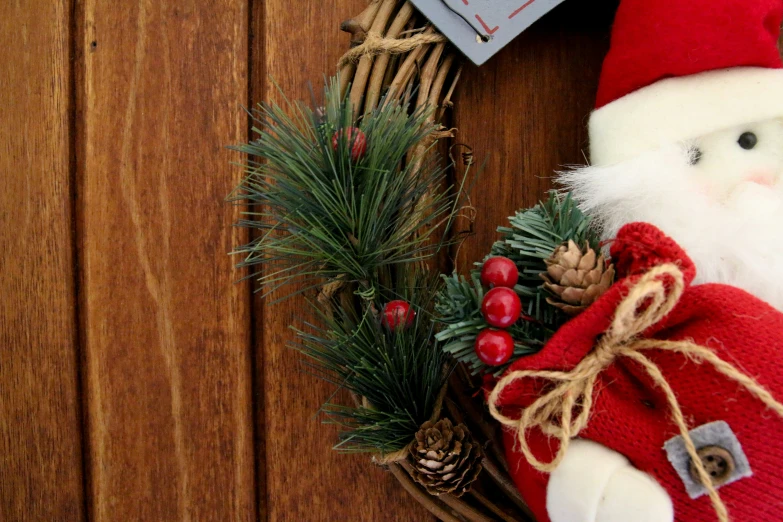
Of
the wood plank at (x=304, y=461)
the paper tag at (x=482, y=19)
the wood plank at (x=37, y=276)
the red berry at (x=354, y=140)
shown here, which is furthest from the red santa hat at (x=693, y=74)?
the wood plank at (x=37, y=276)

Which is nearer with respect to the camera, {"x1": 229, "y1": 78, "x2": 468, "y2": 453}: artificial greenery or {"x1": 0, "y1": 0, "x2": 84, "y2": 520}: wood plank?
{"x1": 229, "y1": 78, "x2": 468, "y2": 453}: artificial greenery

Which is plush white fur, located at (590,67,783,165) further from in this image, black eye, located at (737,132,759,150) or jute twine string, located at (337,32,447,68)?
jute twine string, located at (337,32,447,68)

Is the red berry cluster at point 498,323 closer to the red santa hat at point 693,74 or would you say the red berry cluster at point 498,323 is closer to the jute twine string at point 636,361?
the jute twine string at point 636,361

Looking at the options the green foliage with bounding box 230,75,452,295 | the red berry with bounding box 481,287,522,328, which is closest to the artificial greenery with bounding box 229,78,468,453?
the green foliage with bounding box 230,75,452,295

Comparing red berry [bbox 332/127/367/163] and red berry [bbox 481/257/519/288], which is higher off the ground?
red berry [bbox 332/127/367/163]

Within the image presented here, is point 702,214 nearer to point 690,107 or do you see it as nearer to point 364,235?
point 690,107

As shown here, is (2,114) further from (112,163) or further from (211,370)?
(211,370)

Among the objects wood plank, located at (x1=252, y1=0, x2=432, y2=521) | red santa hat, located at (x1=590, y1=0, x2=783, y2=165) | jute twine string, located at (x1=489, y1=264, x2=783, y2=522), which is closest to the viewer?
jute twine string, located at (x1=489, y1=264, x2=783, y2=522)
